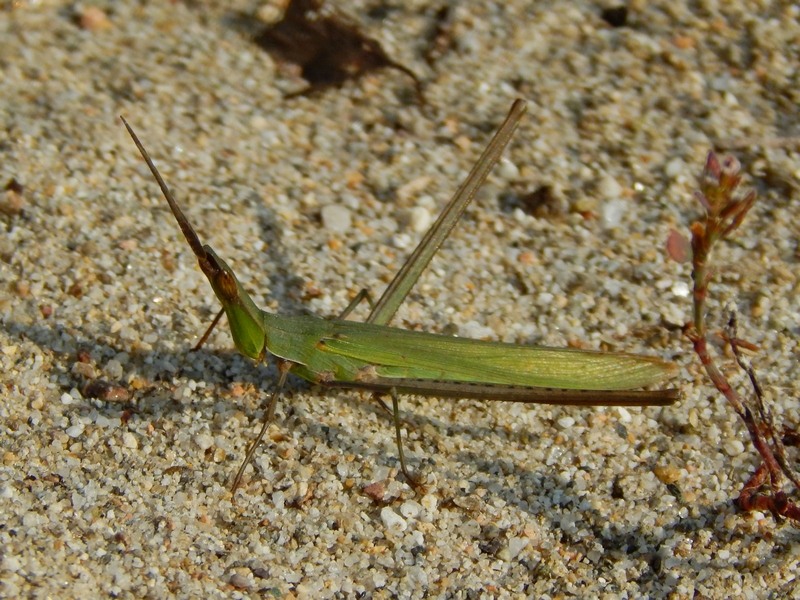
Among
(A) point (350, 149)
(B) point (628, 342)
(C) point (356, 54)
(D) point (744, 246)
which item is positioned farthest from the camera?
(C) point (356, 54)

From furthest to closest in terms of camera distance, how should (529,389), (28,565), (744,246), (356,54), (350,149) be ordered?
(356,54) → (350,149) → (744,246) → (529,389) → (28,565)

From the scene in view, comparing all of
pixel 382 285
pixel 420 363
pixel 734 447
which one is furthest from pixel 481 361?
pixel 734 447

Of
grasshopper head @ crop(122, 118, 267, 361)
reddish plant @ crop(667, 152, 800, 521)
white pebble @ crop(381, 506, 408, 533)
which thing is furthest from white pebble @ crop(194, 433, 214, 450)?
reddish plant @ crop(667, 152, 800, 521)

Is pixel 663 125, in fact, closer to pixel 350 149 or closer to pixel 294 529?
pixel 350 149

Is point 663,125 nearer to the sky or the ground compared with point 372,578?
nearer to the sky

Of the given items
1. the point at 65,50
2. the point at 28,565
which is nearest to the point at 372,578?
the point at 28,565

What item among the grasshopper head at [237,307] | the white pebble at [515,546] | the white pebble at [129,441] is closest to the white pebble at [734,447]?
the white pebble at [515,546]

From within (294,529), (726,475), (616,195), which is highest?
(616,195)
